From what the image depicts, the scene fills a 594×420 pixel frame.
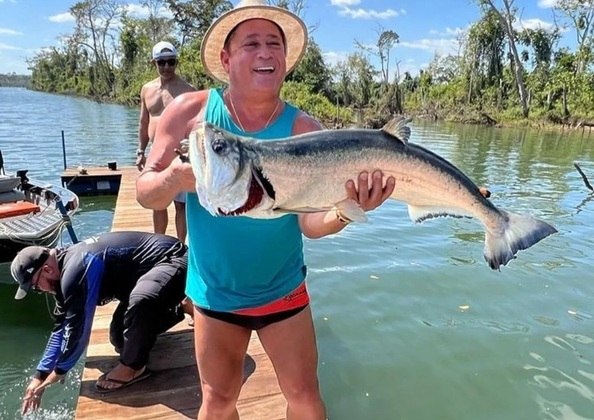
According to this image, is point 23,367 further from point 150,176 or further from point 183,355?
point 150,176

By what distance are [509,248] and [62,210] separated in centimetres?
676

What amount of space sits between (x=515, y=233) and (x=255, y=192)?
123cm

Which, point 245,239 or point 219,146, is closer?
point 219,146

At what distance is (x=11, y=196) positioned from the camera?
827 centimetres

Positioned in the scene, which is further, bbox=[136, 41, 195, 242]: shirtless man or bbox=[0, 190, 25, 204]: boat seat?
bbox=[0, 190, 25, 204]: boat seat

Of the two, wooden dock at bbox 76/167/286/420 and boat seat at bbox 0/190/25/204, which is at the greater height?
boat seat at bbox 0/190/25/204

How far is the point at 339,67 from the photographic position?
168 feet

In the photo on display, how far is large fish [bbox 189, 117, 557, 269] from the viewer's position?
1745 millimetres

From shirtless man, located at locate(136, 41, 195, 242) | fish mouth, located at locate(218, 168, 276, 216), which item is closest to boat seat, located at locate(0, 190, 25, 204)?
shirtless man, located at locate(136, 41, 195, 242)

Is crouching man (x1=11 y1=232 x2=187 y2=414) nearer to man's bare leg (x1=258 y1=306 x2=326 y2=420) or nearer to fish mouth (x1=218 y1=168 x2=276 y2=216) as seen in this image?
man's bare leg (x1=258 y1=306 x2=326 y2=420)

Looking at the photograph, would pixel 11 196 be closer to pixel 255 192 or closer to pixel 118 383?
pixel 118 383

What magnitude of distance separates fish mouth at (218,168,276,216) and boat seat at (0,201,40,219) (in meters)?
6.32

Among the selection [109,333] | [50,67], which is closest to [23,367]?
[109,333]

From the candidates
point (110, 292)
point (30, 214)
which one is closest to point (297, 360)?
point (110, 292)
